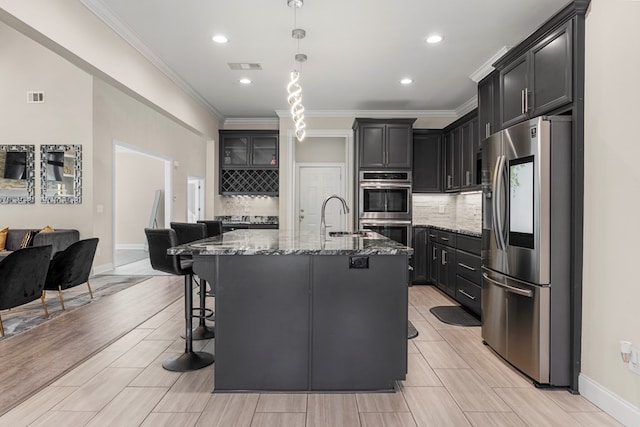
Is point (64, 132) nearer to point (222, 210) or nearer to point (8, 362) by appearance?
point (222, 210)

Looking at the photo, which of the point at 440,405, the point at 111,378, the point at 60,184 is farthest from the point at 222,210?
the point at 440,405

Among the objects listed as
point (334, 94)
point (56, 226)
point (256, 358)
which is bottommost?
point (256, 358)

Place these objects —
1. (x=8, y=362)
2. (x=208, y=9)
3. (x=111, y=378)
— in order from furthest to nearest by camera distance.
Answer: (x=208, y=9), (x=8, y=362), (x=111, y=378)

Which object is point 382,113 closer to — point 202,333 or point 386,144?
point 386,144

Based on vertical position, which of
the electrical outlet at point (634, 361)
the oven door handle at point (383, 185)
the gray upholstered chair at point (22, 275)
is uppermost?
the oven door handle at point (383, 185)

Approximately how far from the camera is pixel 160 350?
3006 millimetres

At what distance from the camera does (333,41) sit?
389 centimetres

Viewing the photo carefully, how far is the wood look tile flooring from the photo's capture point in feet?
6.64

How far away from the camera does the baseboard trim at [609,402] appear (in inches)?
77.9

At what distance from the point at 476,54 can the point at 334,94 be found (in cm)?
211

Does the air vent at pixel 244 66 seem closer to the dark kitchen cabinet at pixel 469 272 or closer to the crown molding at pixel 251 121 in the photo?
the crown molding at pixel 251 121

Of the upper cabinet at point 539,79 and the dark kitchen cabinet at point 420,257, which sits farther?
the dark kitchen cabinet at point 420,257

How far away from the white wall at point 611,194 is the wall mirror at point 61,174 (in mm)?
6401

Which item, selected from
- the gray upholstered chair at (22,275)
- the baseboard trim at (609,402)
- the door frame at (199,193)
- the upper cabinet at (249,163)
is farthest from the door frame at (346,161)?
the baseboard trim at (609,402)
